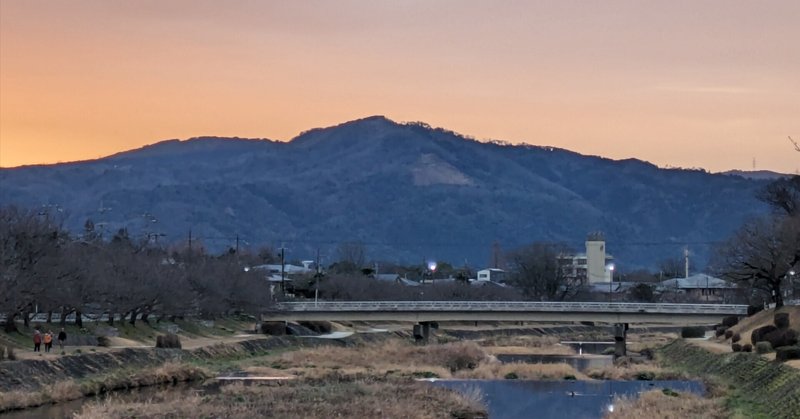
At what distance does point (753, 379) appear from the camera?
61.5m

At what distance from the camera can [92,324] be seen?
8881 cm

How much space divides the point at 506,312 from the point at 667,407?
63025mm

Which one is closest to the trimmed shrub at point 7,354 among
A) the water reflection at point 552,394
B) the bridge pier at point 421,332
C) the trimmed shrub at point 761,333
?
the water reflection at point 552,394

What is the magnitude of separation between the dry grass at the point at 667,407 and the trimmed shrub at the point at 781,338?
480 inches

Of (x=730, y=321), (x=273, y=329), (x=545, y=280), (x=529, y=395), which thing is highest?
(x=545, y=280)

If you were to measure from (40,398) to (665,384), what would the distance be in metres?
32.8

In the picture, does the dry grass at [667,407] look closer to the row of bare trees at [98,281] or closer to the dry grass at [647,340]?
the row of bare trees at [98,281]

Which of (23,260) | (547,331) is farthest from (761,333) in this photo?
(547,331)

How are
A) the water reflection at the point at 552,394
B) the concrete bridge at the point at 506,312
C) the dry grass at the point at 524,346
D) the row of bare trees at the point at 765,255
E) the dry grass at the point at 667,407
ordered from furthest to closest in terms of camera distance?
1. the concrete bridge at the point at 506,312
2. the dry grass at the point at 524,346
3. the row of bare trees at the point at 765,255
4. the water reflection at the point at 552,394
5. the dry grass at the point at 667,407

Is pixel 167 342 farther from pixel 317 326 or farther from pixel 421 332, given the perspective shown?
pixel 317 326

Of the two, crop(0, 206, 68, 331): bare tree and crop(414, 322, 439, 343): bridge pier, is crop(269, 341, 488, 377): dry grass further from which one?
crop(414, 322, 439, 343): bridge pier

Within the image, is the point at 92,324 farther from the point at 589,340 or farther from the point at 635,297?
the point at 635,297

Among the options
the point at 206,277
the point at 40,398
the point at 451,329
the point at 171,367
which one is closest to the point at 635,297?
the point at 451,329

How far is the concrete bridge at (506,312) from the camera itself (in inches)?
4363
